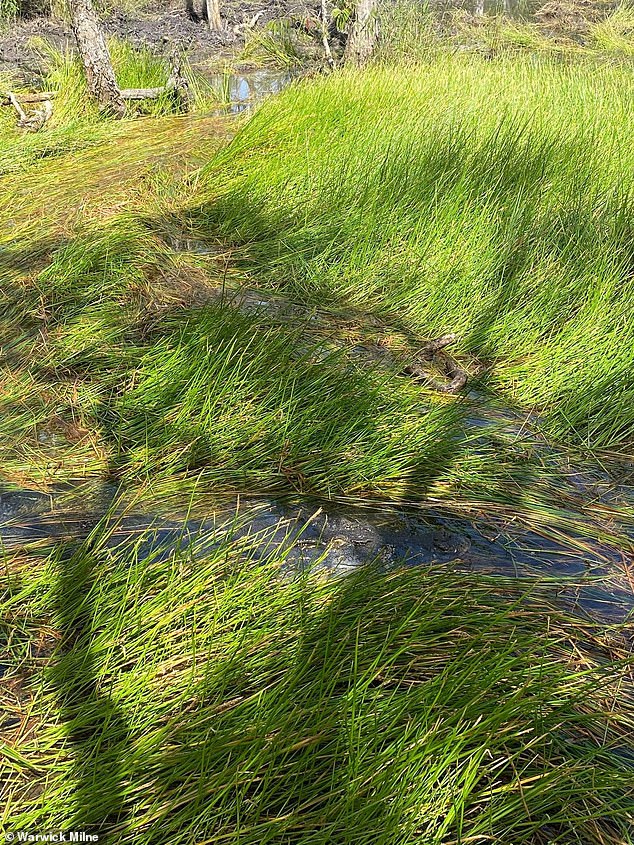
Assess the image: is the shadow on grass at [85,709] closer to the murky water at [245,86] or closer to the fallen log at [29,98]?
the fallen log at [29,98]

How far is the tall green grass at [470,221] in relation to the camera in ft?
7.91

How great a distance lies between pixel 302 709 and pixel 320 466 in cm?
82

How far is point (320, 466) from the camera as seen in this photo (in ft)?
6.13

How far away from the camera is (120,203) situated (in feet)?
11.5

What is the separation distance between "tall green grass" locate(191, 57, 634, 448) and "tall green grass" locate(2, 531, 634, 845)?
42.0 inches

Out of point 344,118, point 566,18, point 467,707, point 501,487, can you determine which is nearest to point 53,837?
point 467,707

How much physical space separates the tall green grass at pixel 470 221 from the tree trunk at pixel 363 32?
6.64 feet

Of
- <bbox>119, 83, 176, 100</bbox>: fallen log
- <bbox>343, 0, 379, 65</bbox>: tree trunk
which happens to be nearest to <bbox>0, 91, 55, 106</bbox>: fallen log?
<bbox>119, 83, 176, 100</bbox>: fallen log

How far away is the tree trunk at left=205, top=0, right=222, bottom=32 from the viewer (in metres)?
11.5

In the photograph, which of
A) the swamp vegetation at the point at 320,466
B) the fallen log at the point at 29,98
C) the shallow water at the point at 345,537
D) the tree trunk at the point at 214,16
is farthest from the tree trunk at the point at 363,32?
the tree trunk at the point at 214,16

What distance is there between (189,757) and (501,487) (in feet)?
3.69

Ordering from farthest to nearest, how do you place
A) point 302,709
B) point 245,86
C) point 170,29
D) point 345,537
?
point 170,29
point 245,86
point 345,537
point 302,709

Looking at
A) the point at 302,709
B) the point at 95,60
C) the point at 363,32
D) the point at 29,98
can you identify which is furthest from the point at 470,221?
the point at 363,32

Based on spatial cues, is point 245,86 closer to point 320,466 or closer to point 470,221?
point 470,221
